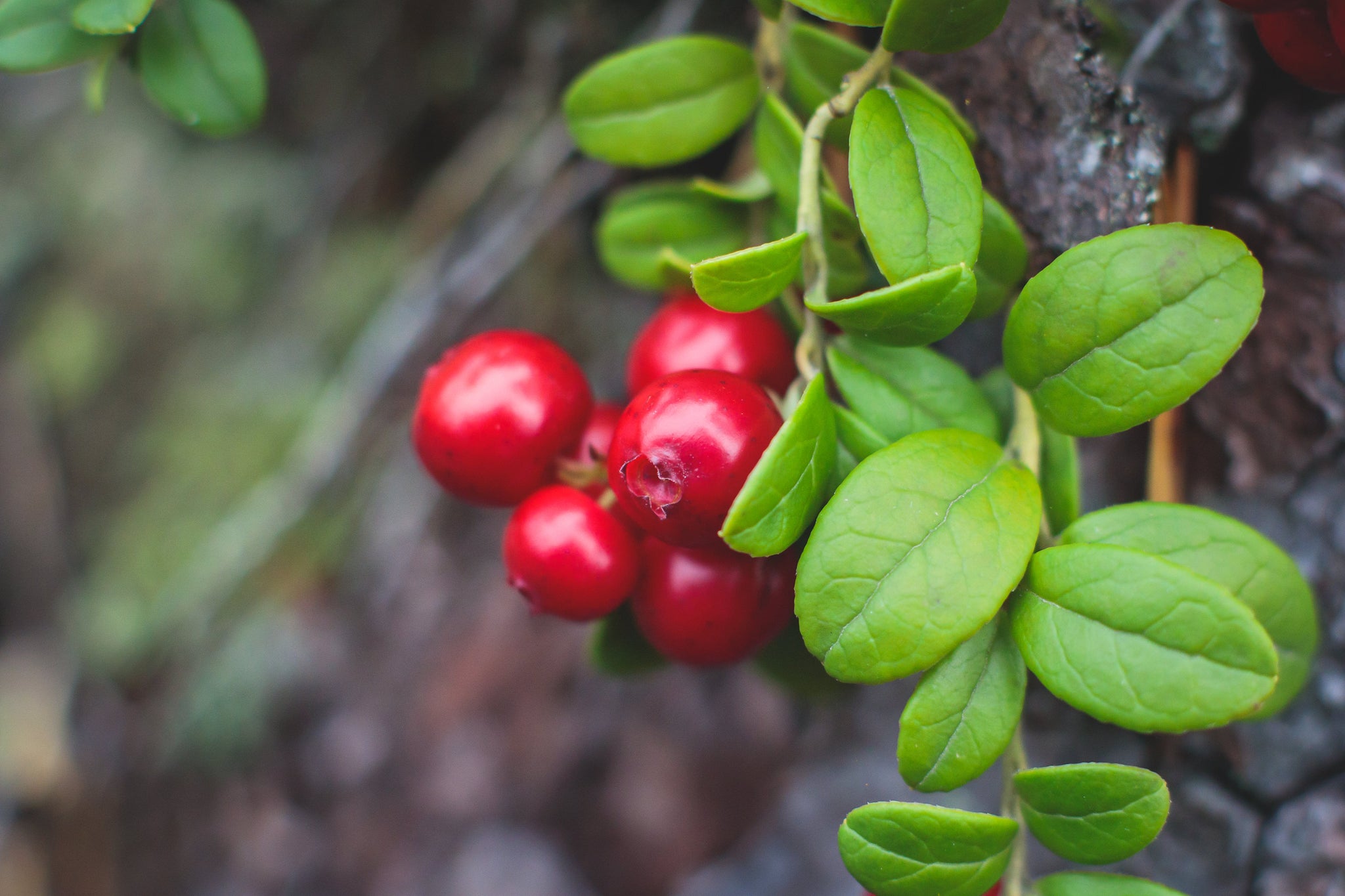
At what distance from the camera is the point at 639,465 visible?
3.01 ft

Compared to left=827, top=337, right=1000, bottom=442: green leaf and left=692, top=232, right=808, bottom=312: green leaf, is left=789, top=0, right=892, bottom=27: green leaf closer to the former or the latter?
left=692, top=232, right=808, bottom=312: green leaf

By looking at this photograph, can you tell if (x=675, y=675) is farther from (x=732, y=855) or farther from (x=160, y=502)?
(x=160, y=502)

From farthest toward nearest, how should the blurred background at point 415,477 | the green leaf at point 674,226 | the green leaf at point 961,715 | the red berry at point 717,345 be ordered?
the green leaf at point 674,226 → the blurred background at point 415,477 → the red berry at point 717,345 → the green leaf at point 961,715

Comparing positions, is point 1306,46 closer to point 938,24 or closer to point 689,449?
point 938,24

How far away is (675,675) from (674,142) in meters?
1.48

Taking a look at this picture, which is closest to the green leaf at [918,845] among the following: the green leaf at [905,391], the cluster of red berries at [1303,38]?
the green leaf at [905,391]

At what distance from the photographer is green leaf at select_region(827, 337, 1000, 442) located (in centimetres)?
102

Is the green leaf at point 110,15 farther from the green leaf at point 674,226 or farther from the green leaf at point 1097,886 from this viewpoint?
the green leaf at point 1097,886

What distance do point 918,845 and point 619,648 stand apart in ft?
1.82

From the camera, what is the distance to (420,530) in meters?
2.60

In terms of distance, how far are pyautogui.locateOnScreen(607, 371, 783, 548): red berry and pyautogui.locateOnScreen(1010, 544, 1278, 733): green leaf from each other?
12.9 inches

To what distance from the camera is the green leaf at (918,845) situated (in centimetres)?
90

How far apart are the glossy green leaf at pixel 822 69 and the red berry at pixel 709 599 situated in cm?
54

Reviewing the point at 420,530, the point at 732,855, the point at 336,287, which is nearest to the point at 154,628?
the point at 420,530
